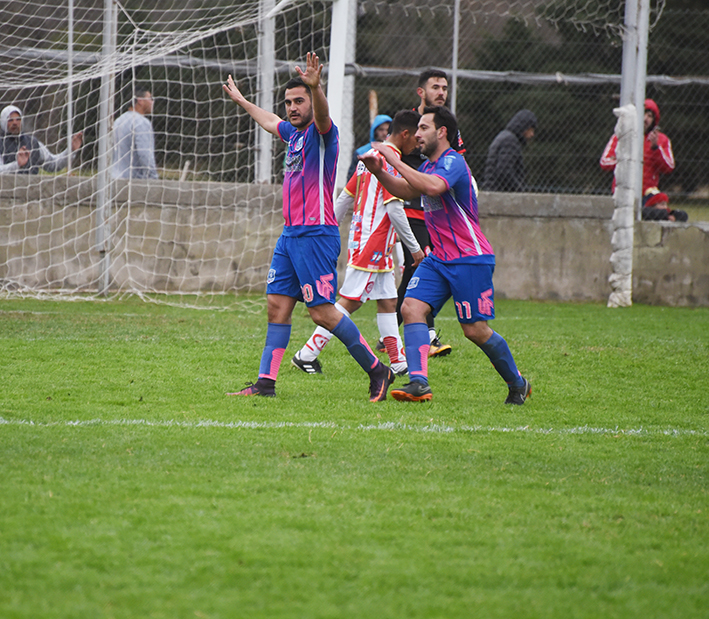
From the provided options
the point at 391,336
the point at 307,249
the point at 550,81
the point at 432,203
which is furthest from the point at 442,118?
the point at 550,81

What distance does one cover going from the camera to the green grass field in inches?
108

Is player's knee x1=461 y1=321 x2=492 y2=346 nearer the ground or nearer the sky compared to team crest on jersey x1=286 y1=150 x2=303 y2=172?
nearer the ground

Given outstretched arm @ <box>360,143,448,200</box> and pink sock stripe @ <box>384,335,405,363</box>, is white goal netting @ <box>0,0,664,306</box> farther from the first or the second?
outstretched arm @ <box>360,143,448,200</box>

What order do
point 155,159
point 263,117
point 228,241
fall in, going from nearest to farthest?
point 263,117 → point 228,241 → point 155,159

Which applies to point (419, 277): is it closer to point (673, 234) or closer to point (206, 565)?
point (206, 565)

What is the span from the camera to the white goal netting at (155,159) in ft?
36.6

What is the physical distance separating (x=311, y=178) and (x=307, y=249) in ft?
1.45

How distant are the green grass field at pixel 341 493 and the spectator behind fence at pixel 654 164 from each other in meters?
6.15

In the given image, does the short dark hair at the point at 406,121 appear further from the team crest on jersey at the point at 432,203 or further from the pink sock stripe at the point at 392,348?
the pink sock stripe at the point at 392,348

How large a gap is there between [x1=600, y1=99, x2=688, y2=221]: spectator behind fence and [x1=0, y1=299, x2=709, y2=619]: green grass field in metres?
6.15

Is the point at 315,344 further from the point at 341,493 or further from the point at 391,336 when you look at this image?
the point at 341,493

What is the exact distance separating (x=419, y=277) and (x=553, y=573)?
9.89ft

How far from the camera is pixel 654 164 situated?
1281 cm

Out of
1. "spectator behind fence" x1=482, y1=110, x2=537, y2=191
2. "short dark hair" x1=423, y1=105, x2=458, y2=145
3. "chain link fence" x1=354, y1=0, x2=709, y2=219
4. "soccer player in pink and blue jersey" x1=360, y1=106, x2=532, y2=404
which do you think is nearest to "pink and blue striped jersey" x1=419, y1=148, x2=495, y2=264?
"soccer player in pink and blue jersey" x1=360, y1=106, x2=532, y2=404
